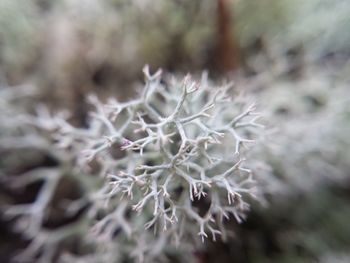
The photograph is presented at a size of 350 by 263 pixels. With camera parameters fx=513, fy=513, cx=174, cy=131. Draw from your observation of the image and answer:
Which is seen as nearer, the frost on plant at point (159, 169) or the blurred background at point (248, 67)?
the frost on plant at point (159, 169)

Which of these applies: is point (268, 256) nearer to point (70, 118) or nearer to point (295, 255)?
point (295, 255)

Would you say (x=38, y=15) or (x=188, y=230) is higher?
(x=38, y=15)

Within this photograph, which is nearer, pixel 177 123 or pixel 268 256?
pixel 177 123

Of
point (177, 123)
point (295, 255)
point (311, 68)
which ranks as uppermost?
point (311, 68)

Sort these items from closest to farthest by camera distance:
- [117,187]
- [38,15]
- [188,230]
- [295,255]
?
1. [117,187]
2. [188,230]
3. [295,255]
4. [38,15]

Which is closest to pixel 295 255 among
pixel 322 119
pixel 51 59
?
pixel 322 119
